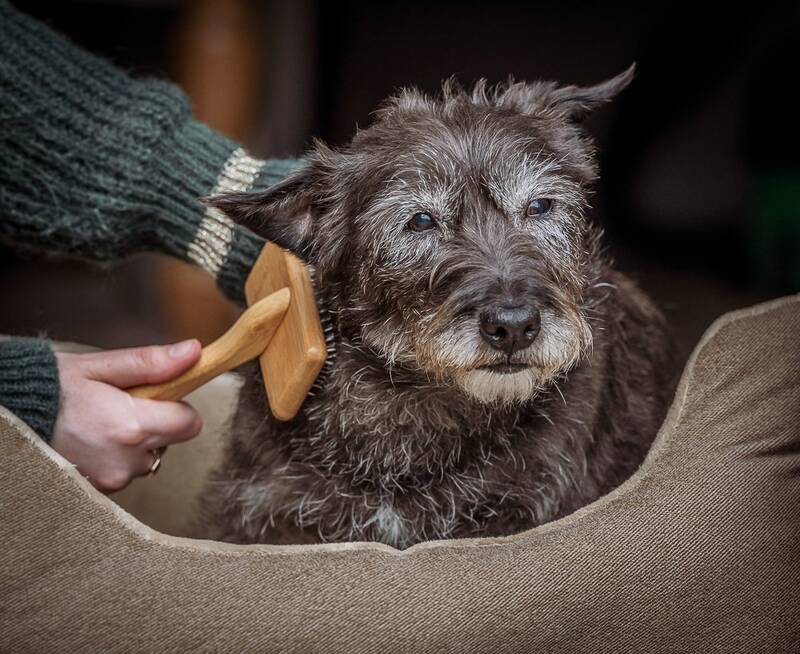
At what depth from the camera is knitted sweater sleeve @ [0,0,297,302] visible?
209 centimetres

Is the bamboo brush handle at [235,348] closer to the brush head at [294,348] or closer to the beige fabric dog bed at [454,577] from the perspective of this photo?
the brush head at [294,348]

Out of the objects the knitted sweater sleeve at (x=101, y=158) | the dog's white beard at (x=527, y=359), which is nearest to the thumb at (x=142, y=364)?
the knitted sweater sleeve at (x=101, y=158)

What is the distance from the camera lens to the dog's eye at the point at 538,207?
1689 millimetres

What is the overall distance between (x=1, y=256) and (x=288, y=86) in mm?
1559

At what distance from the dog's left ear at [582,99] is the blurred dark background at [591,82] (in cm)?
225

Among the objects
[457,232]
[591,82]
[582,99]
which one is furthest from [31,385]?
[591,82]

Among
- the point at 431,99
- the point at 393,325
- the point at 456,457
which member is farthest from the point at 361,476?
the point at 431,99

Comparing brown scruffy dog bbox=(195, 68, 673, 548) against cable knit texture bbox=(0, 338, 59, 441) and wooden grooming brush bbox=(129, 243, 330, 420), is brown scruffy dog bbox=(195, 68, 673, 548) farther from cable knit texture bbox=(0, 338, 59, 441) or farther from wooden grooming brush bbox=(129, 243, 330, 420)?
cable knit texture bbox=(0, 338, 59, 441)

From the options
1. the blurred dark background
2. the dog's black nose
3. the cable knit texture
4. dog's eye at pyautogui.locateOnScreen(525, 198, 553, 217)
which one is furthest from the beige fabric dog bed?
the blurred dark background

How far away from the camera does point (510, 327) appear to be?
1493 mm

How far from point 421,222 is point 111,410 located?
0.63 meters

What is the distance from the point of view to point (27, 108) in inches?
81.9

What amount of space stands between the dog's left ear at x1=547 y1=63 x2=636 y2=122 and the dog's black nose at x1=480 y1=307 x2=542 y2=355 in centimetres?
47

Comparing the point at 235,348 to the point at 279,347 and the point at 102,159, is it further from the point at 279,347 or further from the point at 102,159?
the point at 102,159
